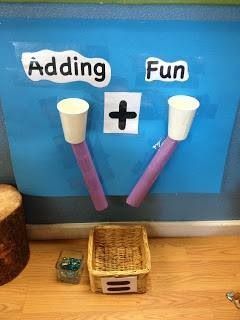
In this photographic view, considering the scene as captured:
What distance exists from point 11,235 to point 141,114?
55 centimetres

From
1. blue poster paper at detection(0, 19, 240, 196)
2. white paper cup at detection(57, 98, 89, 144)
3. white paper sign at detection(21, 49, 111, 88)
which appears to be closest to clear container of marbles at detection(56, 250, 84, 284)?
blue poster paper at detection(0, 19, 240, 196)

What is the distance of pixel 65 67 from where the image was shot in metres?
1.00

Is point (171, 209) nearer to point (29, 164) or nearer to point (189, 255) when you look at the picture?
point (189, 255)

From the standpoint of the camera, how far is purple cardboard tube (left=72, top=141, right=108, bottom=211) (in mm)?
1097

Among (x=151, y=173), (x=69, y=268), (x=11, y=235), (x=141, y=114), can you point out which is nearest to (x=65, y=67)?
(x=141, y=114)

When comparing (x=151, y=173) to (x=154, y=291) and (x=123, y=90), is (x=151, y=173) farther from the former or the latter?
(x=154, y=291)

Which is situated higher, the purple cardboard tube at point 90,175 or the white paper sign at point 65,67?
the white paper sign at point 65,67

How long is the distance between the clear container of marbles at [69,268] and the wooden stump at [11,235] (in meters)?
0.13

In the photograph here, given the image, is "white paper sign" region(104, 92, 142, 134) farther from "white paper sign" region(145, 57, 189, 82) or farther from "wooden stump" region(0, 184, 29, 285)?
"wooden stump" region(0, 184, 29, 285)

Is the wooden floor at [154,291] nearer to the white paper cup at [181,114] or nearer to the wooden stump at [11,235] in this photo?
the wooden stump at [11,235]

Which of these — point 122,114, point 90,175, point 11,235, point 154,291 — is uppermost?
point 122,114

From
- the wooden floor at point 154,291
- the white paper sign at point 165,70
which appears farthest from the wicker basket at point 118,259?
the white paper sign at point 165,70

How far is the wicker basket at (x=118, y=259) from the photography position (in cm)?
118

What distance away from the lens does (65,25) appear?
95 cm
